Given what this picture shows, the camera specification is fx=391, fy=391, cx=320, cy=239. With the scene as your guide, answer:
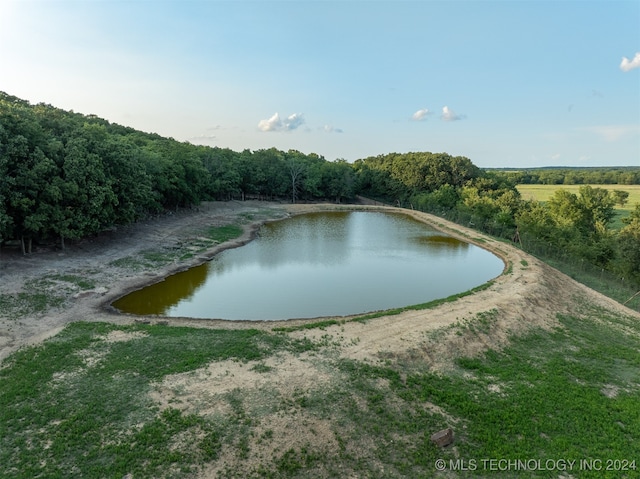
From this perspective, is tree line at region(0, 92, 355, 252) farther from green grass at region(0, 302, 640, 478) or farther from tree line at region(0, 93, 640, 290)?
green grass at region(0, 302, 640, 478)

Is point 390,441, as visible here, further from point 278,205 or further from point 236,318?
point 278,205

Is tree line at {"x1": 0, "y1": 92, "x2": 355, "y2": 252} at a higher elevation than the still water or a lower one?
higher

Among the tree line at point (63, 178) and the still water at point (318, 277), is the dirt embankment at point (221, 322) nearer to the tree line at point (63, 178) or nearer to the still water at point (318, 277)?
the still water at point (318, 277)

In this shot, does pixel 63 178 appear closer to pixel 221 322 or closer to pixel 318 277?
pixel 221 322

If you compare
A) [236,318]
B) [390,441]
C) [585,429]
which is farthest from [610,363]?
[236,318]

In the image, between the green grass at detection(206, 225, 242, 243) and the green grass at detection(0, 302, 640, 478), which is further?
the green grass at detection(206, 225, 242, 243)

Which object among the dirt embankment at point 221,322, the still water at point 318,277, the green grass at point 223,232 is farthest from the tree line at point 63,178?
the still water at point 318,277

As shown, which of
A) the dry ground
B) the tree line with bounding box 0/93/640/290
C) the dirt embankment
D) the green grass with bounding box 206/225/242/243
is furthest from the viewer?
the green grass with bounding box 206/225/242/243

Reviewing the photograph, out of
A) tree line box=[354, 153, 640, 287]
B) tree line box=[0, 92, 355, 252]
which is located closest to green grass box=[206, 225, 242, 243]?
tree line box=[0, 92, 355, 252]
